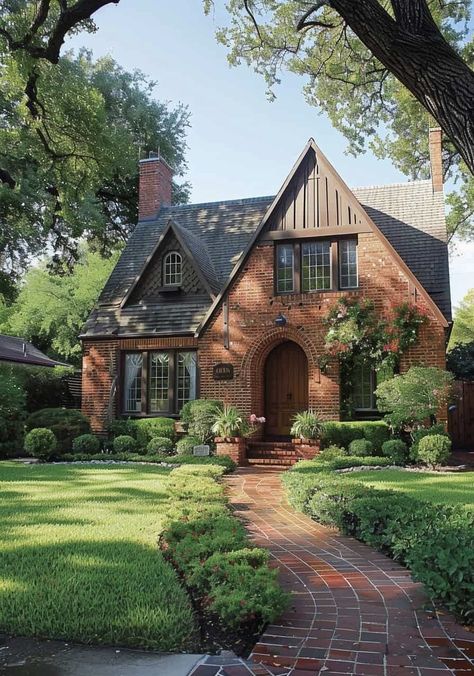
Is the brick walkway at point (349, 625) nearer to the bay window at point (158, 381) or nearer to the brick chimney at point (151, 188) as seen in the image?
the bay window at point (158, 381)

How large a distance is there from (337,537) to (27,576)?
336cm

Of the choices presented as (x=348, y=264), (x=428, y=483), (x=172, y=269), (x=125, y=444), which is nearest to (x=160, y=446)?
(x=125, y=444)

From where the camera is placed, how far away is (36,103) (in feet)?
45.4

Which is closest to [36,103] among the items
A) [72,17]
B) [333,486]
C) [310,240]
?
[72,17]

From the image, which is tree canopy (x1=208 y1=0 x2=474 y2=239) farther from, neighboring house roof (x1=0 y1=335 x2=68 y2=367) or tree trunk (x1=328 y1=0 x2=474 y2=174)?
neighboring house roof (x1=0 y1=335 x2=68 y2=367)

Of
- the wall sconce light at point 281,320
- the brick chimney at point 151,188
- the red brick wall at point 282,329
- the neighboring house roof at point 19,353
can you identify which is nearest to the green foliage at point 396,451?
the red brick wall at point 282,329

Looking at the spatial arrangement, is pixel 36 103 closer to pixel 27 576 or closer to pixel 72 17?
pixel 72 17

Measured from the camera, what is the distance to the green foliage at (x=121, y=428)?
50.7 feet

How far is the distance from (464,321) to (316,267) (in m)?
31.5

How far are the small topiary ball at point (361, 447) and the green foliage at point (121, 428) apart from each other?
5.87 m

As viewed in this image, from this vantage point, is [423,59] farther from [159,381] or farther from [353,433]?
[159,381]

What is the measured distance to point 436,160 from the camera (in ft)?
58.0

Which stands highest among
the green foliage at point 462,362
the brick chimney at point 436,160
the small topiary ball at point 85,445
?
the brick chimney at point 436,160

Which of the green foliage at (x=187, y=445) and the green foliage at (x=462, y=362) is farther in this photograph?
the green foliage at (x=462, y=362)
